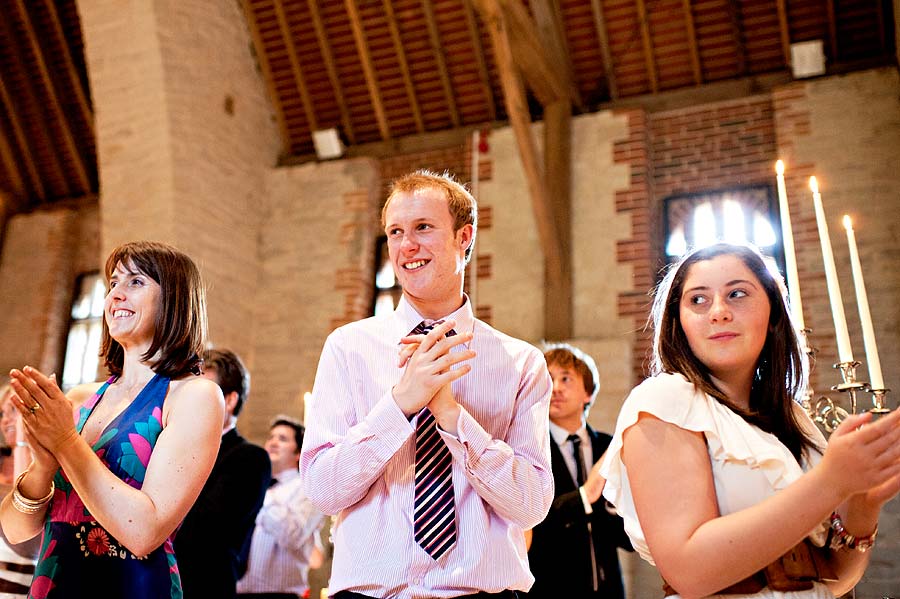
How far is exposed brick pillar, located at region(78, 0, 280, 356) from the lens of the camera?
626cm

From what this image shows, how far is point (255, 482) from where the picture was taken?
2.70 meters

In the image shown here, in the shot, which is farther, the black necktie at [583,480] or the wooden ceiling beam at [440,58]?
the wooden ceiling beam at [440,58]

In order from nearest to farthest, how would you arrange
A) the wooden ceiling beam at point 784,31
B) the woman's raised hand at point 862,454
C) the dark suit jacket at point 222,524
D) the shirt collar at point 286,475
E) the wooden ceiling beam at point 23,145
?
1. the woman's raised hand at point 862,454
2. the dark suit jacket at point 222,524
3. the shirt collar at point 286,475
4. the wooden ceiling beam at point 784,31
5. the wooden ceiling beam at point 23,145

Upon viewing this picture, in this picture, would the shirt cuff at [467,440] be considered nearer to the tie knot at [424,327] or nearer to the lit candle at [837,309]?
the tie knot at [424,327]

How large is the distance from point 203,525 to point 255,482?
0.21 metres

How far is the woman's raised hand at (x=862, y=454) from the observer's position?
3.77ft

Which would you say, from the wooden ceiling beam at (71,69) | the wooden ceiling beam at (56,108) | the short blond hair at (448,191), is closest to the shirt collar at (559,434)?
the short blond hair at (448,191)

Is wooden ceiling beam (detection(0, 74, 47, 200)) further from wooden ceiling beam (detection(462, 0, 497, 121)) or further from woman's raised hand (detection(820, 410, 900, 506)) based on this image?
woman's raised hand (detection(820, 410, 900, 506))

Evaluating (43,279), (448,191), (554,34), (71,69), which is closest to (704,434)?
(448,191)

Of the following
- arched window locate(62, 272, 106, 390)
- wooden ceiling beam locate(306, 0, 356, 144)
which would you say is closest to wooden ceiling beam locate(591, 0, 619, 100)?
wooden ceiling beam locate(306, 0, 356, 144)

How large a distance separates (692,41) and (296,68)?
130 inches

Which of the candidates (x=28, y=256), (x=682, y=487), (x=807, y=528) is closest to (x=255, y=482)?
(x=682, y=487)

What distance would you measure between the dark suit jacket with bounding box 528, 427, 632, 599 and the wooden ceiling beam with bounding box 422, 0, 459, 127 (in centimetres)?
480

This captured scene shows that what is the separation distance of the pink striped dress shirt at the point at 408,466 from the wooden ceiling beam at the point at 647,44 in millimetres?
5190
